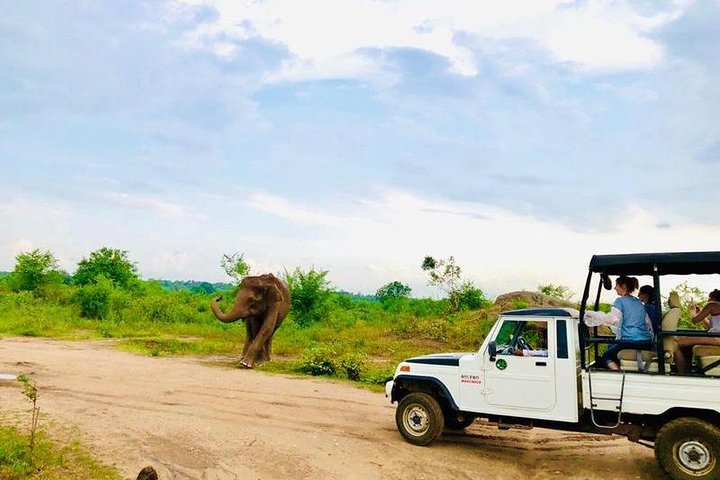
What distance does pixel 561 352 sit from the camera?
9.11 meters

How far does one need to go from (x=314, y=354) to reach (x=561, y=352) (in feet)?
33.8

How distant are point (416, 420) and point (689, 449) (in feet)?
13.1

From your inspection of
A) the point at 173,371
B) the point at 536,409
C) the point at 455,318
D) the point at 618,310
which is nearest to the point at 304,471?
the point at 536,409

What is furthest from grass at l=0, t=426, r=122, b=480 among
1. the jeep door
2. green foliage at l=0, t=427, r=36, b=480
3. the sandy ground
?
the jeep door

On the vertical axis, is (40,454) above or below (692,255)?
below

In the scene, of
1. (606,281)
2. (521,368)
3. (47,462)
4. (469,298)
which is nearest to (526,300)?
(469,298)

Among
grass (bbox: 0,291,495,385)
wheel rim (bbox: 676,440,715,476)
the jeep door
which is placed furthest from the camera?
grass (bbox: 0,291,495,385)

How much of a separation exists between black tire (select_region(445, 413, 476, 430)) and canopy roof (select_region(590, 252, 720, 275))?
3111 millimetres

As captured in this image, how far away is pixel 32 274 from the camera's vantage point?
39.1 metres

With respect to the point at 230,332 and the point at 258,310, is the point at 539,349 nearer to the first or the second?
the point at 258,310

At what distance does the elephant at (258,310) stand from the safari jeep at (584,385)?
377 inches

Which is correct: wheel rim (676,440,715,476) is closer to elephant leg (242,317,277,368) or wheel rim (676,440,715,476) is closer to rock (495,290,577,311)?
elephant leg (242,317,277,368)

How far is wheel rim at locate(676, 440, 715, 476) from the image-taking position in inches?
323

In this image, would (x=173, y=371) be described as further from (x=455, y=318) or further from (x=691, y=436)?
(x=455, y=318)
